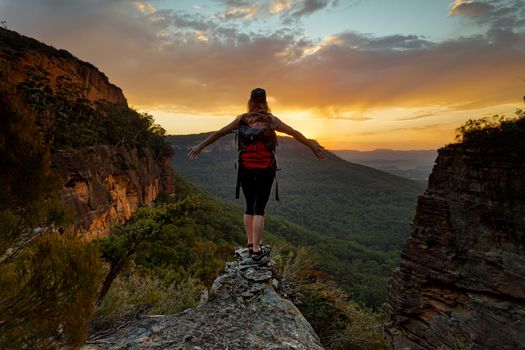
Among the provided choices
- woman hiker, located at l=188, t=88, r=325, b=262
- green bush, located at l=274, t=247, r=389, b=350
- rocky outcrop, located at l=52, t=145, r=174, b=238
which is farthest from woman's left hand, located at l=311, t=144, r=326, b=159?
rocky outcrop, located at l=52, t=145, r=174, b=238

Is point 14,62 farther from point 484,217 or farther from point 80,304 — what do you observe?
point 484,217

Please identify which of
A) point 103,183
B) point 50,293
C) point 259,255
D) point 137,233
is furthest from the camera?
point 103,183

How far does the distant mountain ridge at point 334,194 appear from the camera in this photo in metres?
100

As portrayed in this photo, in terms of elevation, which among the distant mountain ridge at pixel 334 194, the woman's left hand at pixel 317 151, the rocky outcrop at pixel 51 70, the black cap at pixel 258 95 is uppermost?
the rocky outcrop at pixel 51 70

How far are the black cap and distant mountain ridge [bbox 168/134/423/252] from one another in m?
85.5

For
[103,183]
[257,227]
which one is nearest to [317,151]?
[257,227]

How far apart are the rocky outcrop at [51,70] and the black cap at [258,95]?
24.5 metres

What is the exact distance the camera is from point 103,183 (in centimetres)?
2478

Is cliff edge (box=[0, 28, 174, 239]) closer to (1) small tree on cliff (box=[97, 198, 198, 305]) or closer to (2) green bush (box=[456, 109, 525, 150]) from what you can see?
(1) small tree on cliff (box=[97, 198, 198, 305])

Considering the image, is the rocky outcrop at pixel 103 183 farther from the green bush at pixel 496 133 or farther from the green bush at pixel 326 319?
the green bush at pixel 496 133

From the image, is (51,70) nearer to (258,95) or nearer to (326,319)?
(326,319)

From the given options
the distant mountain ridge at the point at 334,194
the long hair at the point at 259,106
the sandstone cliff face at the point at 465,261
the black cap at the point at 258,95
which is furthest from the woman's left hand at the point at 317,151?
the distant mountain ridge at the point at 334,194

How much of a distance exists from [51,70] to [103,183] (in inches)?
745

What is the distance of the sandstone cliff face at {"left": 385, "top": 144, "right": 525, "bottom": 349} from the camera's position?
552 inches
